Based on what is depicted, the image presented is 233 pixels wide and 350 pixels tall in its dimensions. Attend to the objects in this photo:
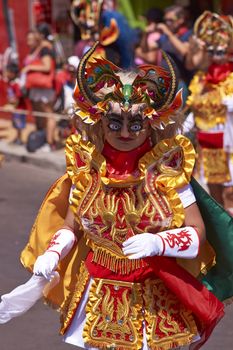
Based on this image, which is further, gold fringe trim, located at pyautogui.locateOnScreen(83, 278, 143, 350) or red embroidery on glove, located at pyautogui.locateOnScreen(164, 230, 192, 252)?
gold fringe trim, located at pyautogui.locateOnScreen(83, 278, 143, 350)

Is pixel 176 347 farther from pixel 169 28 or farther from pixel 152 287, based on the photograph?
pixel 169 28

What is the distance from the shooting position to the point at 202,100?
10086 mm

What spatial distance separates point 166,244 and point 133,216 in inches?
8.1

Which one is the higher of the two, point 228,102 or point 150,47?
point 228,102

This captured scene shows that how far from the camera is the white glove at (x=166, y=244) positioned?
4.55m

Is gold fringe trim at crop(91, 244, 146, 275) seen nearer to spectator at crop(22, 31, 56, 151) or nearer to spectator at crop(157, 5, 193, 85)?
spectator at crop(157, 5, 193, 85)

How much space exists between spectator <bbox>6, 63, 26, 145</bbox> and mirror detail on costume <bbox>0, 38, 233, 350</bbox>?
11499 mm

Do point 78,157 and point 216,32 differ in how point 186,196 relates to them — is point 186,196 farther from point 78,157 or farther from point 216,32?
point 216,32

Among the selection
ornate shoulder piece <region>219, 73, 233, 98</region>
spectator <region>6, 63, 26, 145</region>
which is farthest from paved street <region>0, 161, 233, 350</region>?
ornate shoulder piece <region>219, 73, 233, 98</region>

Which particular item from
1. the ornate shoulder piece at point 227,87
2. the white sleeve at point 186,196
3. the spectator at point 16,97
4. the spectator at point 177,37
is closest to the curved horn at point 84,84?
the white sleeve at point 186,196

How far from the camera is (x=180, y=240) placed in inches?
184

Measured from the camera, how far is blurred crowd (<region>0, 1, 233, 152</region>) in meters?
13.1

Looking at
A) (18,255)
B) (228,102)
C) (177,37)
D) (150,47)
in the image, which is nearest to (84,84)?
(18,255)

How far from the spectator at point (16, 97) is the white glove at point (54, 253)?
37.7 ft
